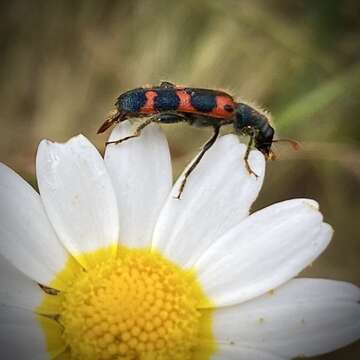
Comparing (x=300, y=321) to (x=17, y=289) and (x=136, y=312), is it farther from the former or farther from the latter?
(x=17, y=289)

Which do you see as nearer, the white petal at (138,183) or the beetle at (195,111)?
the white petal at (138,183)

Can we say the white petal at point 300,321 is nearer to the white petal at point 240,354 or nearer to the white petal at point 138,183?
the white petal at point 240,354

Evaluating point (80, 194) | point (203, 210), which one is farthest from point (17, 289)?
point (203, 210)

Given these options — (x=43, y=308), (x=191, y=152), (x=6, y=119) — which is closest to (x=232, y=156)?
(x=43, y=308)

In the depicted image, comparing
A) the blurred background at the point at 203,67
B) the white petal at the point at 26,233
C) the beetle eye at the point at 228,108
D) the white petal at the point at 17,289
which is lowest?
the white petal at the point at 17,289

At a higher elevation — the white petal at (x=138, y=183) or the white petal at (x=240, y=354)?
the white petal at (x=138, y=183)

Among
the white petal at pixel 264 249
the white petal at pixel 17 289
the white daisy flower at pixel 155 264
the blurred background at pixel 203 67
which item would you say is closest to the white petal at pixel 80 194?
the white daisy flower at pixel 155 264

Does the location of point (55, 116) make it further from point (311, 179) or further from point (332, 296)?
point (332, 296)
